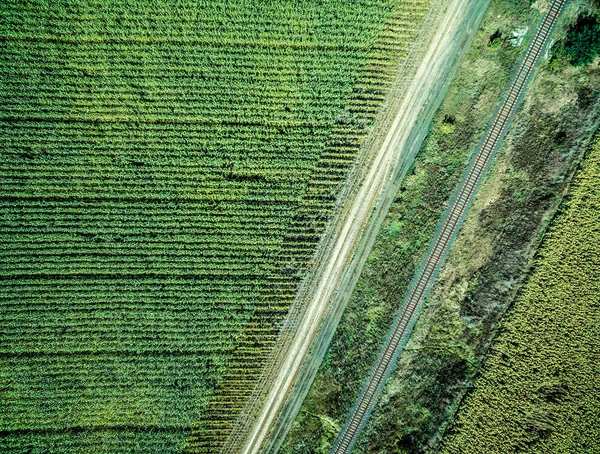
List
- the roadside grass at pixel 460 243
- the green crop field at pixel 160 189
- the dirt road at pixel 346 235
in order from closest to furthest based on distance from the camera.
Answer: the green crop field at pixel 160 189 < the roadside grass at pixel 460 243 < the dirt road at pixel 346 235

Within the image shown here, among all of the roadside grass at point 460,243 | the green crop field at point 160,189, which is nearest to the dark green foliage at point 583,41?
the roadside grass at point 460,243

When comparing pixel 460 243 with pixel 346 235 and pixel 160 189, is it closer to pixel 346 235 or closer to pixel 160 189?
pixel 346 235

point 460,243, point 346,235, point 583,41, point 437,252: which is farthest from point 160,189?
point 583,41

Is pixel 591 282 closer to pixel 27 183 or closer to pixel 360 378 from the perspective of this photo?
pixel 360 378

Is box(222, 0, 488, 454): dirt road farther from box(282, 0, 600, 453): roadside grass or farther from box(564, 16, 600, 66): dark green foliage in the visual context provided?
box(564, 16, 600, 66): dark green foliage

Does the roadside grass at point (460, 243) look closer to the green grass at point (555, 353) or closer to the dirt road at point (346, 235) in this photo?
the green grass at point (555, 353)
